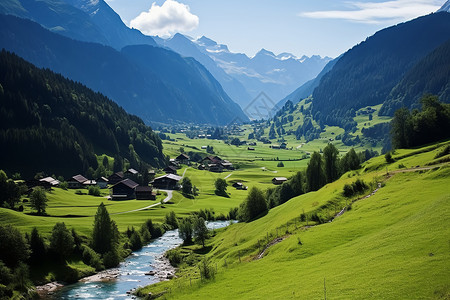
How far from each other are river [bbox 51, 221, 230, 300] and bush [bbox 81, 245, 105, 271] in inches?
172

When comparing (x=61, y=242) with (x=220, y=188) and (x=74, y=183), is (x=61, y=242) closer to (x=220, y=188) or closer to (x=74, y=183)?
(x=74, y=183)

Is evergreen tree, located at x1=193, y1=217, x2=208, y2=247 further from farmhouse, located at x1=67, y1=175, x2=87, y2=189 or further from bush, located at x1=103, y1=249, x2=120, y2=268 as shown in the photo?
farmhouse, located at x1=67, y1=175, x2=87, y2=189

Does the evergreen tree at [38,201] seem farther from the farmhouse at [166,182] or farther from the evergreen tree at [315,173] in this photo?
the farmhouse at [166,182]

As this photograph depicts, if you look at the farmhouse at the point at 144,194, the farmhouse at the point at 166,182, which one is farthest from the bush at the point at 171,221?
the farmhouse at the point at 166,182

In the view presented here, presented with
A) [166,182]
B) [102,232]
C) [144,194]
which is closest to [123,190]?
[144,194]

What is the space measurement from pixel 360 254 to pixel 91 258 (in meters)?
67.1

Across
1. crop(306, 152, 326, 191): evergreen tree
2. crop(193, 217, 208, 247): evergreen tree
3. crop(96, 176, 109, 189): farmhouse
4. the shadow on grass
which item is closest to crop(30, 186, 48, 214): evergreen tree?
crop(193, 217, 208, 247): evergreen tree

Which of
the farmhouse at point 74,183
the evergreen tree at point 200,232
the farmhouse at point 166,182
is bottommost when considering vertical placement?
the evergreen tree at point 200,232

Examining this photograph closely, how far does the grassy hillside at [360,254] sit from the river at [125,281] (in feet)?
25.1

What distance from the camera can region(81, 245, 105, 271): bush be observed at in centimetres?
9269

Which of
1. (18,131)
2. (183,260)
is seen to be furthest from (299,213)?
(18,131)

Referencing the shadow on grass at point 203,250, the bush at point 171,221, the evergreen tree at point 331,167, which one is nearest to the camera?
the shadow on grass at point 203,250

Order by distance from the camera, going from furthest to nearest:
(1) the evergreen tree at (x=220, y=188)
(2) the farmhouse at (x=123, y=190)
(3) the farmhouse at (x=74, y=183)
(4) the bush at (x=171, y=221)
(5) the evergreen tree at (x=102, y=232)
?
(1) the evergreen tree at (x=220, y=188) < (3) the farmhouse at (x=74, y=183) < (2) the farmhouse at (x=123, y=190) < (4) the bush at (x=171, y=221) < (5) the evergreen tree at (x=102, y=232)

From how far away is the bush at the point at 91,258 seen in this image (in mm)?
92688
